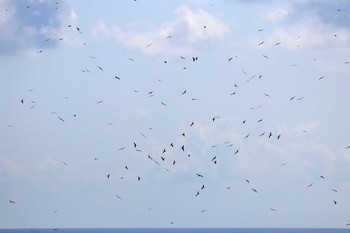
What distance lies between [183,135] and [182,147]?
4.66ft

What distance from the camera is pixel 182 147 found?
200 ft

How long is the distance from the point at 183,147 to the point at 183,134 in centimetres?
208

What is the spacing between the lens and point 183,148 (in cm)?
6106

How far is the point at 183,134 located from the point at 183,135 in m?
1.25

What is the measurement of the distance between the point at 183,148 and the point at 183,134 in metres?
2.31

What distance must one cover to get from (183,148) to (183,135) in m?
1.33

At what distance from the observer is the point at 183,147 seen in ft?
201

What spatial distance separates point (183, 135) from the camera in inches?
2434

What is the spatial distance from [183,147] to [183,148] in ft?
0.76

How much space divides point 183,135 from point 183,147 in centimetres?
115
